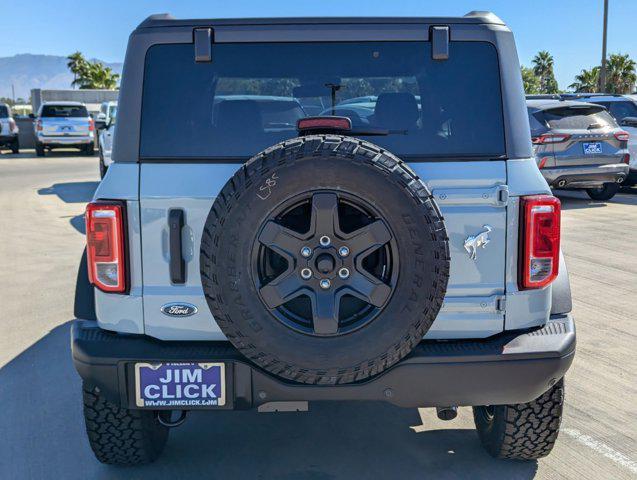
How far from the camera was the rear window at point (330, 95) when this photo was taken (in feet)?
9.61

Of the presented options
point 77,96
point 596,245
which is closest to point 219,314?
point 596,245

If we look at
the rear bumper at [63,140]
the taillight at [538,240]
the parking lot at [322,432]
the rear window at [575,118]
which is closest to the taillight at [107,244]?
the parking lot at [322,432]


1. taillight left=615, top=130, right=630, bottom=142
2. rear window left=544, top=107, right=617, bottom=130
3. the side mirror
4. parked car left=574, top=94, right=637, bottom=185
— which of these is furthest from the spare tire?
parked car left=574, top=94, right=637, bottom=185

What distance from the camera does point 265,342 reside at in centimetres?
260

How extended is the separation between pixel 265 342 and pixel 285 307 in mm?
154

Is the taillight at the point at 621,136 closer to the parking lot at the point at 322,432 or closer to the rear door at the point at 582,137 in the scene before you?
the rear door at the point at 582,137

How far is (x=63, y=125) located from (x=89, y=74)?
2117 inches

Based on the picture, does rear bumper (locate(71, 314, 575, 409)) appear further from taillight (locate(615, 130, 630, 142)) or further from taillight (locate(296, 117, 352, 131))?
taillight (locate(615, 130, 630, 142))

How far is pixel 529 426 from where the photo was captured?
322 cm

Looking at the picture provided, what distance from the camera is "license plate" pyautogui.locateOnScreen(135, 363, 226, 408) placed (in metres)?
2.81

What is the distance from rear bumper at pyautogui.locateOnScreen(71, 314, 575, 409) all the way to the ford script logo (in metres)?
0.12

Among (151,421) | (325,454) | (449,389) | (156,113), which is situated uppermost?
(156,113)

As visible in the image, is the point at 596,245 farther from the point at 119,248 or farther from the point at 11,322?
the point at 119,248

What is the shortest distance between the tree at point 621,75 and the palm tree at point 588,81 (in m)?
2.50
